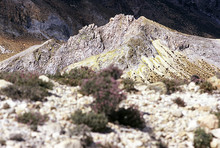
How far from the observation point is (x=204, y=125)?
368 inches

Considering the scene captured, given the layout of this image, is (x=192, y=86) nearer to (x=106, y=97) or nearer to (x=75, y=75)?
(x=75, y=75)

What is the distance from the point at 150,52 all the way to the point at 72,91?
2128 centimetres

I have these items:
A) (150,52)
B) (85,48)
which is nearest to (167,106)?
(150,52)

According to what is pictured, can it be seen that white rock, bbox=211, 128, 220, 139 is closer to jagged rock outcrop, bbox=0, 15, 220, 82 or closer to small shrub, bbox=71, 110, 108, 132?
small shrub, bbox=71, 110, 108, 132

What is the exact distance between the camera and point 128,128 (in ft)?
27.9

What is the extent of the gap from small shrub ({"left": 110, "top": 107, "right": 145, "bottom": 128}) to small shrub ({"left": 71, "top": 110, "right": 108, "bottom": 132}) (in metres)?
1.02

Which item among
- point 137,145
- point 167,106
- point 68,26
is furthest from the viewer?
point 68,26

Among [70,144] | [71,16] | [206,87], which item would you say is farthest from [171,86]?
[71,16]

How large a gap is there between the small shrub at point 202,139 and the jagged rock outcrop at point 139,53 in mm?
16491

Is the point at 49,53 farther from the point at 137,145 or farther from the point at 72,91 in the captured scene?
the point at 137,145

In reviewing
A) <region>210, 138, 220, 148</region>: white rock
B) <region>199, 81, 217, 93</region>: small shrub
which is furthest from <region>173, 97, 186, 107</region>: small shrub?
<region>210, 138, 220, 148</region>: white rock

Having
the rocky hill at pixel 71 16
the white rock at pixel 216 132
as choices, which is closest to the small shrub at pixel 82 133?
the white rock at pixel 216 132

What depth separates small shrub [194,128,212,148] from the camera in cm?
836

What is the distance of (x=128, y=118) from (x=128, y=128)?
39 centimetres
